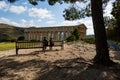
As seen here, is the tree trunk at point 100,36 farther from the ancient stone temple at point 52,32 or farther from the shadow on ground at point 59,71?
the ancient stone temple at point 52,32

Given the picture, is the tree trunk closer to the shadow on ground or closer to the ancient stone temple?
the shadow on ground

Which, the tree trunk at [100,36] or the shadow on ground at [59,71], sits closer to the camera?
the shadow on ground at [59,71]

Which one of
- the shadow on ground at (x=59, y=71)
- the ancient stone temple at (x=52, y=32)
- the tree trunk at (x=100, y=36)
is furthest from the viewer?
the ancient stone temple at (x=52, y=32)

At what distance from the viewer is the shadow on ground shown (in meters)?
8.54

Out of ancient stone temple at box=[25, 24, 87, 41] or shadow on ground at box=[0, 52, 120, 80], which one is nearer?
shadow on ground at box=[0, 52, 120, 80]

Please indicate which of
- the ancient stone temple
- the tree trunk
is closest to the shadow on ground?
the tree trunk

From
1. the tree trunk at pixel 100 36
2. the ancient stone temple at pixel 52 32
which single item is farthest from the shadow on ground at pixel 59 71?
the ancient stone temple at pixel 52 32

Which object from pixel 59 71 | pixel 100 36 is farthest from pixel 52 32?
pixel 59 71

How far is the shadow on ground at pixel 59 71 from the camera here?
8.54 metres

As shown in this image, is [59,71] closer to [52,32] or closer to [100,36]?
[100,36]

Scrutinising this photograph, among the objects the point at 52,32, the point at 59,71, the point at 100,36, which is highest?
the point at 52,32

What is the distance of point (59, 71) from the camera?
30.2ft

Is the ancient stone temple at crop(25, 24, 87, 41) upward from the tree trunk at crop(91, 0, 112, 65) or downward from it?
upward

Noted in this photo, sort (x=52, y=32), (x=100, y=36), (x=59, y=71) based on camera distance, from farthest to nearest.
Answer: (x=52, y=32)
(x=100, y=36)
(x=59, y=71)
